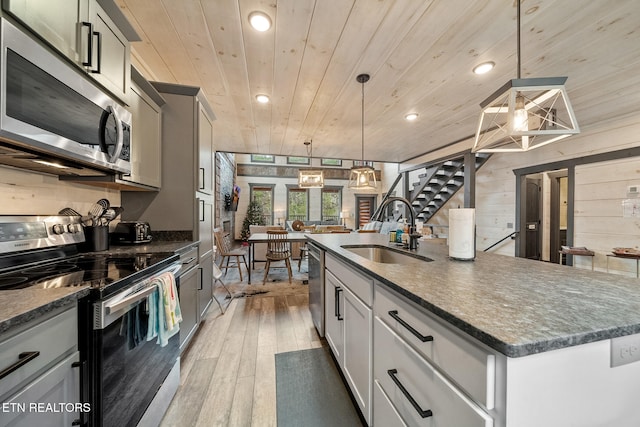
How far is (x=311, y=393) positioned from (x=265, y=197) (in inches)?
345

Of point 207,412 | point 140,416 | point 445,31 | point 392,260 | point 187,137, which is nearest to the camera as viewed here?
point 140,416

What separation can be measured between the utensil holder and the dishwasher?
5.32ft

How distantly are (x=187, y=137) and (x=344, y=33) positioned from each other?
1.61m

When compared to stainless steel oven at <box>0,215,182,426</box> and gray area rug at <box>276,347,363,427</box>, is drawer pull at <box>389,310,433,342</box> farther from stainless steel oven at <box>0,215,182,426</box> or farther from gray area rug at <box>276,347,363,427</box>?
stainless steel oven at <box>0,215,182,426</box>

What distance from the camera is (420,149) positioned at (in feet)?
17.0

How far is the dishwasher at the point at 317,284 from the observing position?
7.10 feet

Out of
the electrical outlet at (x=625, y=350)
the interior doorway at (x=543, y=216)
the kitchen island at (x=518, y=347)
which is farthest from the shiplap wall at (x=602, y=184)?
the electrical outlet at (x=625, y=350)

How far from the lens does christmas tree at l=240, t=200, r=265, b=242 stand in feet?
30.7

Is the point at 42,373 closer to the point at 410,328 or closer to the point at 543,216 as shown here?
the point at 410,328

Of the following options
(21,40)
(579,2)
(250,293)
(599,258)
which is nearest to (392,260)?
(579,2)

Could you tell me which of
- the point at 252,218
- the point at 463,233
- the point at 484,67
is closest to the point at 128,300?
the point at 463,233

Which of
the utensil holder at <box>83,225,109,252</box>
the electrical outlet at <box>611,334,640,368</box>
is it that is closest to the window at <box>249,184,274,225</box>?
the utensil holder at <box>83,225,109,252</box>

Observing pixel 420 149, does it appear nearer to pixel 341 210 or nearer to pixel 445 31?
pixel 445 31

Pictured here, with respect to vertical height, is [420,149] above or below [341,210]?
above
